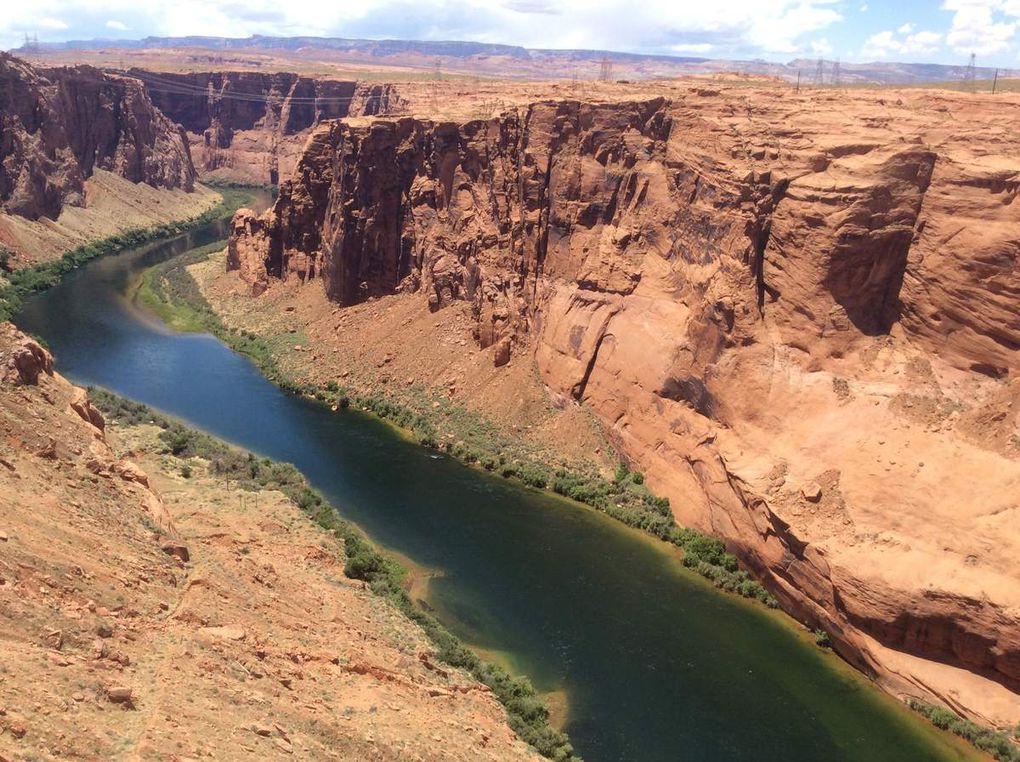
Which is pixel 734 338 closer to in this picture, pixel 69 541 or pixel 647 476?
pixel 647 476

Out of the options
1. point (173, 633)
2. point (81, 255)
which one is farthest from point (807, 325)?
point (81, 255)

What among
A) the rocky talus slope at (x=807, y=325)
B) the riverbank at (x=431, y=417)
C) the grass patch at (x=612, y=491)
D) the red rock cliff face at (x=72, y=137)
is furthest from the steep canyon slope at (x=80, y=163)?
the rocky talus slope at (x=807, y=325)

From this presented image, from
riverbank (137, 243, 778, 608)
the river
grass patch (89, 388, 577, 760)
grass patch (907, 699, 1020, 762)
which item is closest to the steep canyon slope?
riverbank (137, 243, 778, 608)

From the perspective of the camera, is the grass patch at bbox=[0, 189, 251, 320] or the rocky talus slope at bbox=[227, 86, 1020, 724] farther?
the grass patch at bbox=[0, 189, 251, 320]

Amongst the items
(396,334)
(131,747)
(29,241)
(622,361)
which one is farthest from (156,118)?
(131,747)

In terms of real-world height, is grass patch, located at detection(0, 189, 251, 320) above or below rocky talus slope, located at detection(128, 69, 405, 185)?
below

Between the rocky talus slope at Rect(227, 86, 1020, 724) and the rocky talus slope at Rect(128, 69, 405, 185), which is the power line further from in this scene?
the rocky talus slope at Rect(227, 86, 1020, 724)
